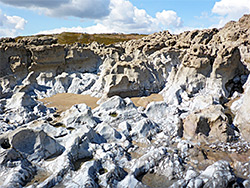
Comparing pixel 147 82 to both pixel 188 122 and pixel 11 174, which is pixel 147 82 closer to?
pixel 188 122

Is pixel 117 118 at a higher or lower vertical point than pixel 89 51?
lower

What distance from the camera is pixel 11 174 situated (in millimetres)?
6219

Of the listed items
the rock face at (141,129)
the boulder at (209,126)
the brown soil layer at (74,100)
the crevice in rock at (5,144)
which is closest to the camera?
the rock face at (141,129)

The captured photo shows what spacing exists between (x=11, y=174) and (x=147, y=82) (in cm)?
1365

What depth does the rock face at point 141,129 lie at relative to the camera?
656 cm

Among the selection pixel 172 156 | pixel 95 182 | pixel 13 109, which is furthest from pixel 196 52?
pixel 13 109

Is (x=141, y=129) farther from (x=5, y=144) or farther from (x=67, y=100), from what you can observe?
(x=67, y=100)

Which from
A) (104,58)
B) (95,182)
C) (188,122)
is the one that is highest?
(104,58)

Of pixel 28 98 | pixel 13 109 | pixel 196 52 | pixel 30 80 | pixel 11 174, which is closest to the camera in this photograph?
pixel 11 174

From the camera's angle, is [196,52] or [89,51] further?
[89,51]

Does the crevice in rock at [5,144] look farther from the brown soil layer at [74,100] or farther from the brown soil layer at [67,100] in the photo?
the brown soil layer at [67,100]

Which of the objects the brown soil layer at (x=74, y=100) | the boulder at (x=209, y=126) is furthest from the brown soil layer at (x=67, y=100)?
the boulder at (x=209, y=126)

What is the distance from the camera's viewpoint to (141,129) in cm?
979

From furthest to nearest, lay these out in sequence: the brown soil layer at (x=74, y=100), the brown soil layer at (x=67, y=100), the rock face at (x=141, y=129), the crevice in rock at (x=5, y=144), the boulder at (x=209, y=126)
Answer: the brown soil layer at (x=67, y=100)
the brown soil layer at (x=74, y=100)
the boulder at (x=209, y=126)
the crevice in rock at (x=5, y=144)
the rock face at (x=141, y=129)
